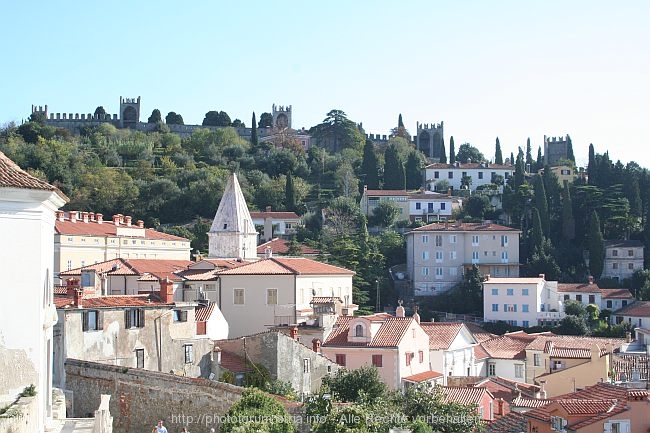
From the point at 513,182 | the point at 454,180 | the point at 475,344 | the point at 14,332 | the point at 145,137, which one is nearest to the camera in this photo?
the point at 14,332

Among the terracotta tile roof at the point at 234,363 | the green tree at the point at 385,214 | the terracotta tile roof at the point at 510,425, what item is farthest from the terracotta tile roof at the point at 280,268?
the green tree at the point at 385,214

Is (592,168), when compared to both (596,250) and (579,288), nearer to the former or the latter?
(596,250)

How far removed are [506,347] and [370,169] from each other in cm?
4689

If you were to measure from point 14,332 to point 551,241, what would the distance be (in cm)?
7069

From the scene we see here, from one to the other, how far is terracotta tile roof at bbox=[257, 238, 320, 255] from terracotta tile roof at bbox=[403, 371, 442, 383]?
35609 mm

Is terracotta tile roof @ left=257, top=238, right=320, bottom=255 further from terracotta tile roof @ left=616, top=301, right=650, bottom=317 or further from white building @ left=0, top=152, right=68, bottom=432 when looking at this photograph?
white building @ left=0, top=152, right=68, bottom=432

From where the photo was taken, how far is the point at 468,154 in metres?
116

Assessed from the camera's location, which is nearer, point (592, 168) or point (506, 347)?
point (506, 347)

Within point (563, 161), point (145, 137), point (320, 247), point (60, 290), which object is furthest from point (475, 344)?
point (145, 137)

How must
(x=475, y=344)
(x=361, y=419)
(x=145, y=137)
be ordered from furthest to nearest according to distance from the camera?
(x=145, y=137)
(x=475, y=344)
(x=361, y=419)

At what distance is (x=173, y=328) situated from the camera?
29.9m

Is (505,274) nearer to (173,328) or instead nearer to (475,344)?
(475,344)

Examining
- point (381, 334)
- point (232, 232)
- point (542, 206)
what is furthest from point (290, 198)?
point (381, 334)

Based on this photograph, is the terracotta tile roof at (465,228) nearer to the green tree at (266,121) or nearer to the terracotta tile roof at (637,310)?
the terracotta tile roof at (637,310)
